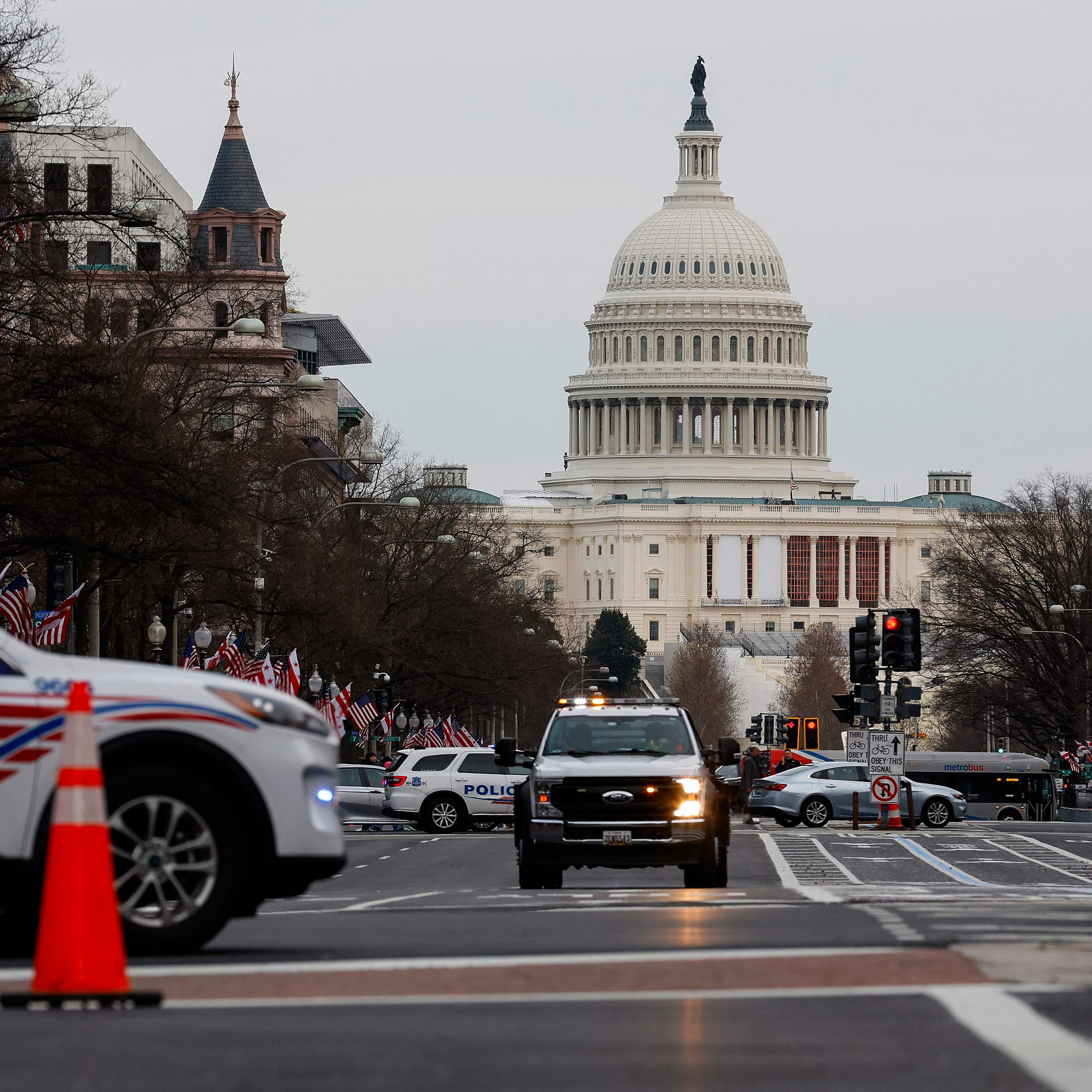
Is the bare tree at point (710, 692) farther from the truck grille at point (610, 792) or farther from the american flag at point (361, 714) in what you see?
the truck grille at point (610, 792)

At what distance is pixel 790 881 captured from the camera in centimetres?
2591

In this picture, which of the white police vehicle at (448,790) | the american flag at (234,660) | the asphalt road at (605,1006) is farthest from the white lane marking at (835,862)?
the american flag at (234,660)

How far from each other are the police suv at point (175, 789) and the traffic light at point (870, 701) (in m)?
32.6

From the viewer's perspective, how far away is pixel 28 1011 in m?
9.80

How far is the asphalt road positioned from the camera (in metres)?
8.34

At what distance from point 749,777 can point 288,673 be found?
36.0 ft

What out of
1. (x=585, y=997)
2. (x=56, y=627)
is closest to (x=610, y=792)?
(x=585, y=997)

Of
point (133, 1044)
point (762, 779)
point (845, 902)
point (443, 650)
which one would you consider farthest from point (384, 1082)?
point (443, 650)

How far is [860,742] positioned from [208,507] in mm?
16717

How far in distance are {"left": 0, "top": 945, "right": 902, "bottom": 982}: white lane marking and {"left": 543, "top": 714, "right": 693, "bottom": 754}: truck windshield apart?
36.4 feet

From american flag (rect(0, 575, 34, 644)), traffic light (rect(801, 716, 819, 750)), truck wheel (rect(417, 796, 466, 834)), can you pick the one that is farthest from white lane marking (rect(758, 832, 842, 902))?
traffic light (rect(801, 716, 819, 750))

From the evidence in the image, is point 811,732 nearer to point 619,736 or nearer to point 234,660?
point 234,660

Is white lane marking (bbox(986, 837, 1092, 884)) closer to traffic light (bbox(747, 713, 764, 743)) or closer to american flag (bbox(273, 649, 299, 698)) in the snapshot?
american flag (bbox(273, 649, 299, 698))

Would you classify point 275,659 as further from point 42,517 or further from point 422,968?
point 422,968
